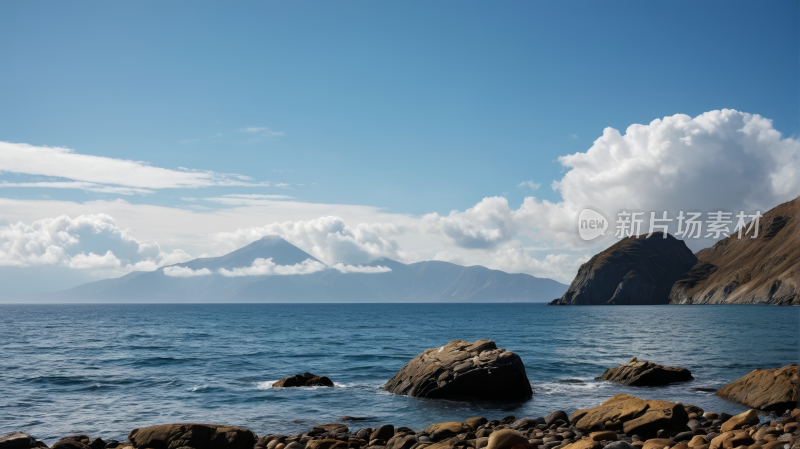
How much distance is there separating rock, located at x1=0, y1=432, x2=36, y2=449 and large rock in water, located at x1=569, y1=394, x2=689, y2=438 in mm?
18929

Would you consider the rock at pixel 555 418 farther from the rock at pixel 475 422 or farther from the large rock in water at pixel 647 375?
the large rock in water at pixel 647 375

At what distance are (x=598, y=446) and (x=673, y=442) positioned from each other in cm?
277

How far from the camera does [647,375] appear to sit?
2775cm

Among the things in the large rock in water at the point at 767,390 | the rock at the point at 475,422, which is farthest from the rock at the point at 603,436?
the large rock in water at the point at 767,390

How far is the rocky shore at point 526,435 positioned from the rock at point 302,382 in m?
10.4

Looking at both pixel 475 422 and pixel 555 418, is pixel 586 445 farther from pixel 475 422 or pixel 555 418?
pixel 555 418

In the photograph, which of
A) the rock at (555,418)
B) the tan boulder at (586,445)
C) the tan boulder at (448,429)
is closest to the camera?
the tan boulder at (586,445)

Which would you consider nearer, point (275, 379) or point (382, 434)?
point (382, 434)

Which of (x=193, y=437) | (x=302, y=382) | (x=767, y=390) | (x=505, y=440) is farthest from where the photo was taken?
(x=302, y=382)

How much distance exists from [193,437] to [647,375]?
24563mm

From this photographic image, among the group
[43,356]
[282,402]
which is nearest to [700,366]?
[282,402]

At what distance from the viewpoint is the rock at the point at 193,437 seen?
15.6 meters

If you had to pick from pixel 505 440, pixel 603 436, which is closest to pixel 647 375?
pixel 603 436

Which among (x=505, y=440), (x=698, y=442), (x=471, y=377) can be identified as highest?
(x=698, y=442)
